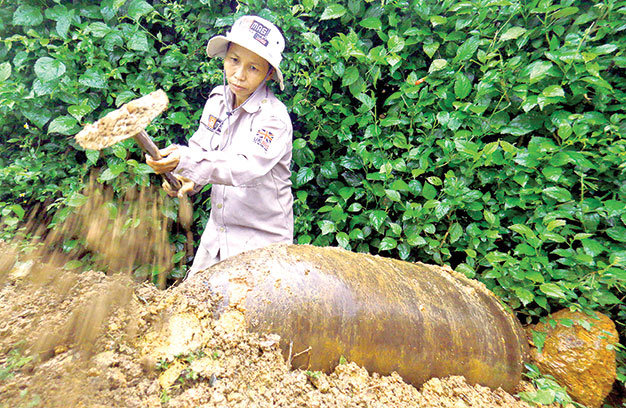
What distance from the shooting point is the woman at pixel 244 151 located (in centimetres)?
164

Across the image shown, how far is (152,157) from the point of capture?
1470 millimetres

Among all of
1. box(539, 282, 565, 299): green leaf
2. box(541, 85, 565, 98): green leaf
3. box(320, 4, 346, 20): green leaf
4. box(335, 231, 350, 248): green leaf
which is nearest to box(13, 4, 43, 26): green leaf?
box(320, 4, 346, 20): green leaf

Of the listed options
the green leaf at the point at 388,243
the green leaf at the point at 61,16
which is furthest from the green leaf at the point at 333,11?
the green leaf at the point at 61,16

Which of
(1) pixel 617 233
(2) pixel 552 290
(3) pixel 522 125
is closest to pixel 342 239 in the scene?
(2) pixel 552 290

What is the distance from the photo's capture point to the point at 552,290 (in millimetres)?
1819

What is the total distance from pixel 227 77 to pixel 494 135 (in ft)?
5.97

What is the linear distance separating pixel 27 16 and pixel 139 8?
29.2 inches

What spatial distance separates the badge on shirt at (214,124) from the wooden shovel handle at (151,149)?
0.54m

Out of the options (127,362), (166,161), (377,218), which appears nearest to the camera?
(127,362)

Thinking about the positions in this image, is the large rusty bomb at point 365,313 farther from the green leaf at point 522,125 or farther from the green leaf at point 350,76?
the green leaf at point 350,76

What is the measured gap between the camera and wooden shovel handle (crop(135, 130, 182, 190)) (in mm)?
1324

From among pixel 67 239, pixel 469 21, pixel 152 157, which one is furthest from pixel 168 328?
pixel 469 21

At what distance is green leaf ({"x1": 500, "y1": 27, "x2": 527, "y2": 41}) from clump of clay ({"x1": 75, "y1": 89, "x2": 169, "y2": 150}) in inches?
79.4

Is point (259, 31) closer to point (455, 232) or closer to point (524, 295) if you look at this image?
point (455, 232)
